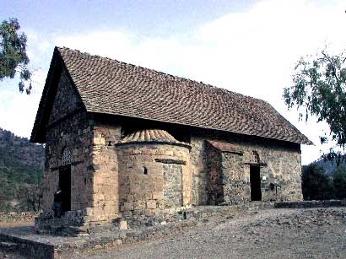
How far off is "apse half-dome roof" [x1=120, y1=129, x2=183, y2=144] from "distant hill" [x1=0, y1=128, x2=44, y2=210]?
27.4 meters

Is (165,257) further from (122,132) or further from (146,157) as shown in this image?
(122,132)

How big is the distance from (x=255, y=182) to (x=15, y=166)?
41.1 meters

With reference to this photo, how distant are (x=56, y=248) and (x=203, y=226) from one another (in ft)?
17.8

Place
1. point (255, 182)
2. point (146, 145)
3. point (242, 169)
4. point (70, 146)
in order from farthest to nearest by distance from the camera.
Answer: point (255, 182), point (242, 169), point (70, 146), point (146, 145)

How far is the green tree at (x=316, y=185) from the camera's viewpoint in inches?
1229

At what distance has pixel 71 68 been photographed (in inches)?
698

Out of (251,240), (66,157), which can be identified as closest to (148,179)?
(66,157)

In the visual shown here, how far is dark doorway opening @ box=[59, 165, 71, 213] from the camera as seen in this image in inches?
725

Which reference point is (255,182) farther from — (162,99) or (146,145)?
(146,145)

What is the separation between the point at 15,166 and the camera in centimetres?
→ 5472

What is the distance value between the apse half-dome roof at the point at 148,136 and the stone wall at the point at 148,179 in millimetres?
173

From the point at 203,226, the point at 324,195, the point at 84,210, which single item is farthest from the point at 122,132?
the point at 324,195

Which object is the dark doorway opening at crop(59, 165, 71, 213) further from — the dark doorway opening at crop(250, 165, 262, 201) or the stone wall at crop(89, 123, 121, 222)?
the dark doorway opening at crop(250, 165, 262, 201)

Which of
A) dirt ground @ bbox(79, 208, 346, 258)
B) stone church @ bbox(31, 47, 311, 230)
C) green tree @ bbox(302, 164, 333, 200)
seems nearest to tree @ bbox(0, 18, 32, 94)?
stone church @ bbox(31, 47, 311, 230)
